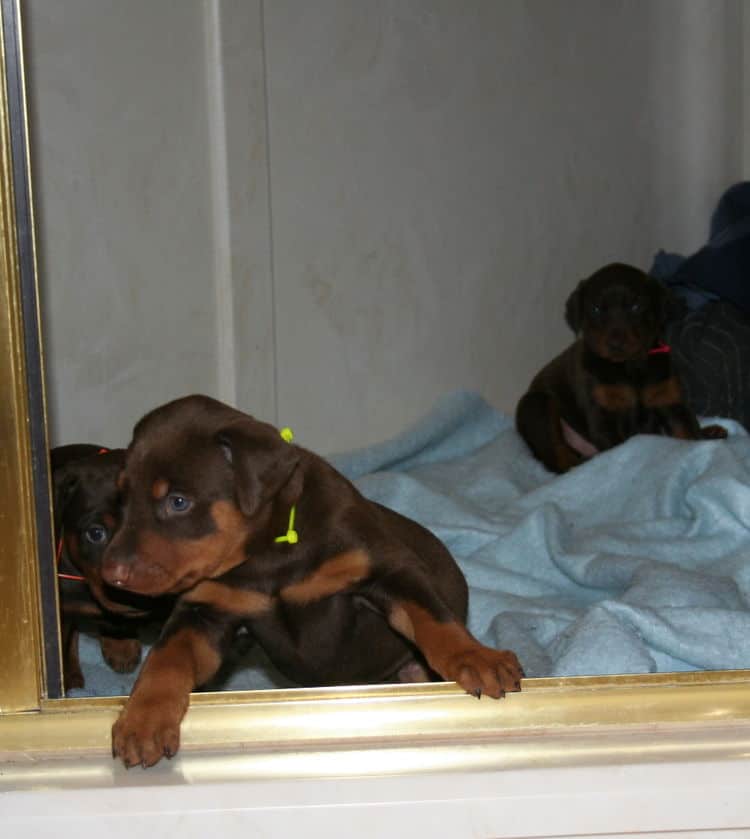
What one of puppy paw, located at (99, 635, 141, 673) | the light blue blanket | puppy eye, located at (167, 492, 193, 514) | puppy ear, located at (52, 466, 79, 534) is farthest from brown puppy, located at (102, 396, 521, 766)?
puppy paw, located at (99, 635, 141, 673)

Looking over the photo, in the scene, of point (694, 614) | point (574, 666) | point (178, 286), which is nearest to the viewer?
point (574, 666)

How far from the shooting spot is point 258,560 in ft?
8.39

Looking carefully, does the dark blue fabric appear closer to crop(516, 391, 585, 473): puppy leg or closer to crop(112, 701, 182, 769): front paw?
crop(516, 391, 585, 473): puppy leg

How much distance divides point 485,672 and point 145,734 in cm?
59

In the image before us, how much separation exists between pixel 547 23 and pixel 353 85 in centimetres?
150

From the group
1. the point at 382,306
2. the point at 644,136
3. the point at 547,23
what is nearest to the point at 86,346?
the point at 382,306

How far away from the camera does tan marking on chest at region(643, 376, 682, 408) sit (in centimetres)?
516

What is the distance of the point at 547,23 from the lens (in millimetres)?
5586

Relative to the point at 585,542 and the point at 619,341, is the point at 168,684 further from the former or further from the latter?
the point at 619,341

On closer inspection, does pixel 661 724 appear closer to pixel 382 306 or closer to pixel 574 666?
pixel 574 666

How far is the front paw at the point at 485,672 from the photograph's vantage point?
2.10 m

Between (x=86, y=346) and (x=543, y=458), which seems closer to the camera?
(x=86, y=346)

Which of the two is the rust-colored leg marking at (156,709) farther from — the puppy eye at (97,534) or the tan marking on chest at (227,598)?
the puppy eye at (97,534)

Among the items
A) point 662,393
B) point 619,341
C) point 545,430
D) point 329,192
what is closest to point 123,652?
point 329,192
